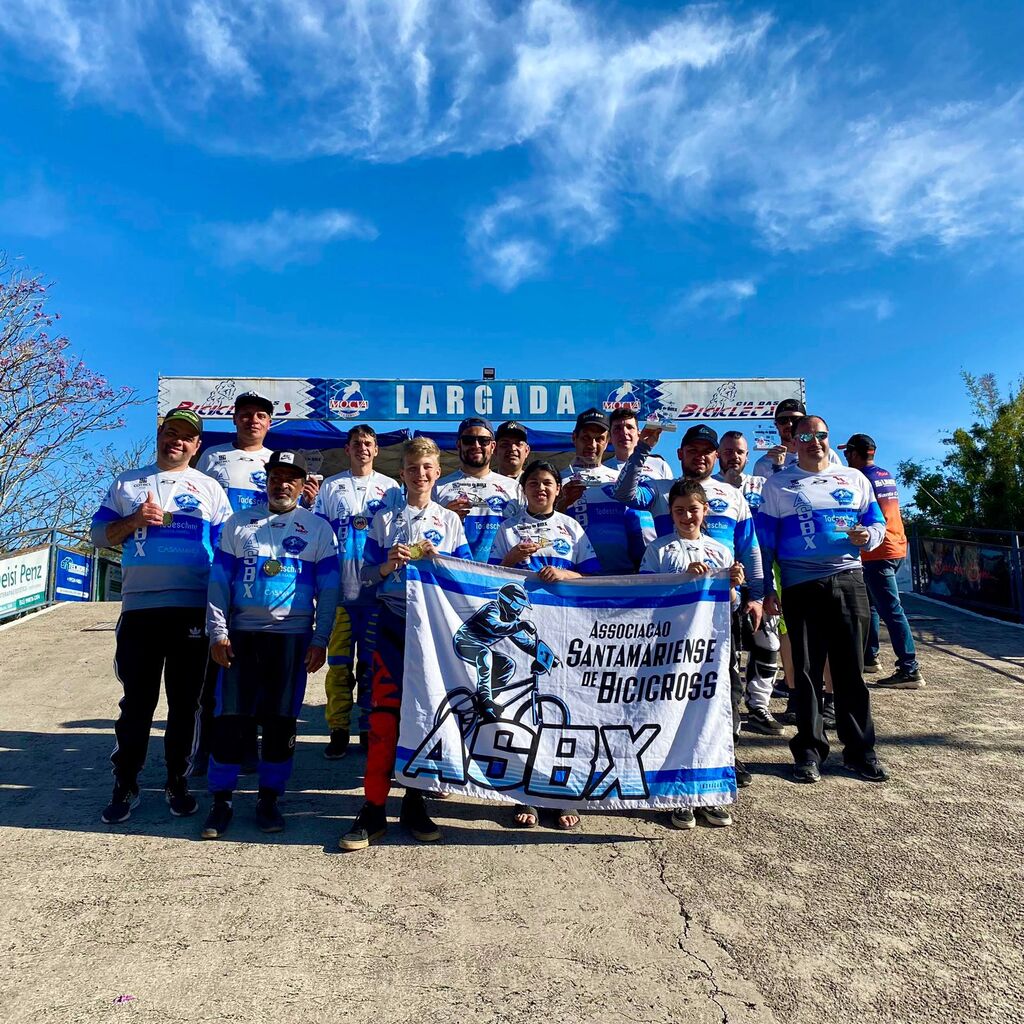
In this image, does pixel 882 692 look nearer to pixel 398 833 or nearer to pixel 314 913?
pixel 398 833

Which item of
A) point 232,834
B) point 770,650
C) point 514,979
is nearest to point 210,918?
point 232,834

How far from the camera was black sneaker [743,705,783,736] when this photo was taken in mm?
5004

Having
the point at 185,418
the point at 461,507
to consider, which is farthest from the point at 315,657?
the point at 185,418

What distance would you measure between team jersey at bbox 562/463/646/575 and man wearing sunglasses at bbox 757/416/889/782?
86cm

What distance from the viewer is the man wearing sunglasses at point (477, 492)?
416 cm

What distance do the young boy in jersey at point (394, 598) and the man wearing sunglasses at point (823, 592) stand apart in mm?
2112

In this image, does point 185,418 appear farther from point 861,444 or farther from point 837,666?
point 861,444

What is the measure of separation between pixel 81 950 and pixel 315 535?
2.01 metres

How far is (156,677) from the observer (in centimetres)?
375

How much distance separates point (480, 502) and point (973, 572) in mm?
11724

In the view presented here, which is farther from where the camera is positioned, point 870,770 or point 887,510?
point 887,510

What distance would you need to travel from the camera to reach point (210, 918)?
259 centimetres

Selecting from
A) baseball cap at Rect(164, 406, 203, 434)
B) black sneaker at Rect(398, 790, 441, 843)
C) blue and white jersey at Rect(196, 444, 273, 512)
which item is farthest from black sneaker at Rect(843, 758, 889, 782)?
baseball cap at Rect(164, 406, 203, 434)

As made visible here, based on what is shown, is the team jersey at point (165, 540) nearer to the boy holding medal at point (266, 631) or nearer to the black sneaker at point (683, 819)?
the boy holding medal at point (266, 631)
